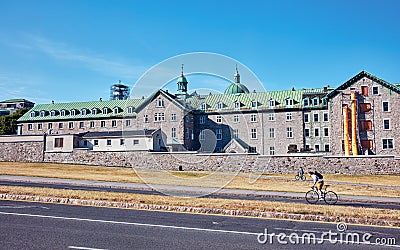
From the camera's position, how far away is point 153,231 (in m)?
11.1

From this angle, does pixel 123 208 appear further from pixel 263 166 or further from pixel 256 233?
pixel 263 166

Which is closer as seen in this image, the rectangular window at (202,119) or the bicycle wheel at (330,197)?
the bicycle wheel at (330,197)

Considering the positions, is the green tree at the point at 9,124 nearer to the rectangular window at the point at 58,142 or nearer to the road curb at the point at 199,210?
the rectangular window at the point at 58,142

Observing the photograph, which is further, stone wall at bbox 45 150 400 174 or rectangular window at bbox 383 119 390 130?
rectangular window at bbox 383 119 390 130

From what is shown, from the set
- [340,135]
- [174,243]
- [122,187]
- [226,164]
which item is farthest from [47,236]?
[340,135]

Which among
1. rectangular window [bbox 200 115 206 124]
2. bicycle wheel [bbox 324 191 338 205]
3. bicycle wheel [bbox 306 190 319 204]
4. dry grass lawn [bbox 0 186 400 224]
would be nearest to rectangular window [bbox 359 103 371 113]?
rectangular window [bbox 200 115 206 124]

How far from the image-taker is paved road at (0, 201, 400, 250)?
9.42 meters

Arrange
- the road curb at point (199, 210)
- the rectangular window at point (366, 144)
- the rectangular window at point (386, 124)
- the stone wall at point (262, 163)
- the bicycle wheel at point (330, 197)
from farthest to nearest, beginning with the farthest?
the rectangular window at point (366, 144) < the rectangular window at point (386, 124) < the stone wall at point (262, 163) < the bicycle wheel at point (330, 197) < the road curb at point (199, 210)

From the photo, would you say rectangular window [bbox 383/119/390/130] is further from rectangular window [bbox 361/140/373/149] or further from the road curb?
the road curb

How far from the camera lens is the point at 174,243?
375 inches

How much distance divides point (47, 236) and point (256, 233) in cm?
616

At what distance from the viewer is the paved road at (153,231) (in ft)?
30.9

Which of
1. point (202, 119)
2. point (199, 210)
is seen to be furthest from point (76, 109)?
point (199, 210)

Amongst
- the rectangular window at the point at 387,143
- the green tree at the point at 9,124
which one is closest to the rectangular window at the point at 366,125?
the rectangular window at the point at 387,143
